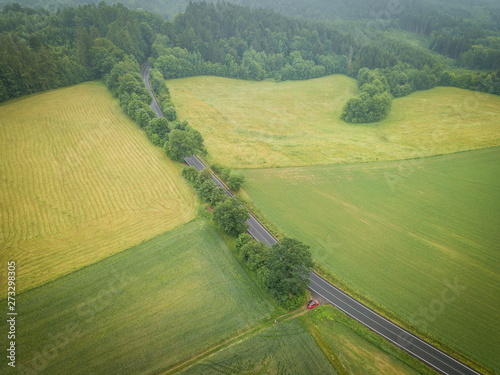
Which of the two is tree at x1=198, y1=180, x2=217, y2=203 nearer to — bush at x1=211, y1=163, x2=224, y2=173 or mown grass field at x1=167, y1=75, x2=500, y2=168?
bush at x1=211, y1=163, x2=224, y2=173

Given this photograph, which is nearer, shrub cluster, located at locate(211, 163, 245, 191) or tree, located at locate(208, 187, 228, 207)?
tree, located at locate(208, 187, 228, 207)

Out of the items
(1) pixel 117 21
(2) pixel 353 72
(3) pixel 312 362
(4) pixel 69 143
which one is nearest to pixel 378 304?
(3) pixel 312 362

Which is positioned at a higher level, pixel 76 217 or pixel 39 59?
pixel 39 59

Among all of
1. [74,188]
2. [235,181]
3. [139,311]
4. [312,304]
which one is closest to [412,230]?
[312,304]

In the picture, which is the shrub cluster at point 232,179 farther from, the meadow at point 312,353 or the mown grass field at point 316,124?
the meadow at point 312,353

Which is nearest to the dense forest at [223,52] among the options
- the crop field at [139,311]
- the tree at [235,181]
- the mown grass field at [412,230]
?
the tree at [235,181]

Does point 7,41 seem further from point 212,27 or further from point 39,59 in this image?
point 212,27

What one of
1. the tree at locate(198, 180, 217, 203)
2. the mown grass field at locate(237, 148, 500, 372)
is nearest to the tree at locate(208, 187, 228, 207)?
the tree at locate(198, 180, 217, 203)
